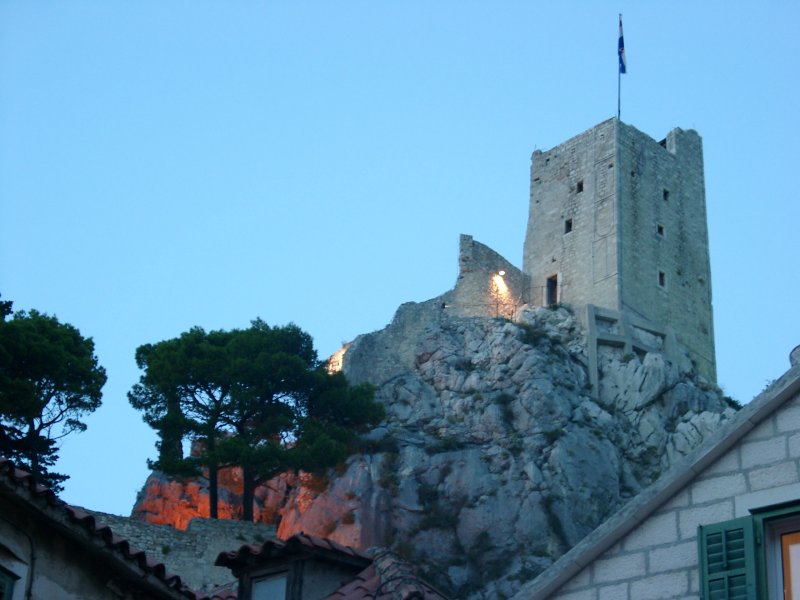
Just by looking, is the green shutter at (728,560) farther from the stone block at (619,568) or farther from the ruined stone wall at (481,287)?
the ruined stone wall at (481,287)

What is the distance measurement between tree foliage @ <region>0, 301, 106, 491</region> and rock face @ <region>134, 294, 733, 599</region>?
20.7ft

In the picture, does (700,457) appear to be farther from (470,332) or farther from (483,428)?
(470,332)

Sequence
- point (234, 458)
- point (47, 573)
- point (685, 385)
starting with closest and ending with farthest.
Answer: point (47, 573)
point (234, 458)
point (685, 385)

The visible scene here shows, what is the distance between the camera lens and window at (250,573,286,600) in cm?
1616

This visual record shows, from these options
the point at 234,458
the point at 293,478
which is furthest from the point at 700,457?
the point at 293,478

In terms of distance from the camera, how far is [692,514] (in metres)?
→ 9.85

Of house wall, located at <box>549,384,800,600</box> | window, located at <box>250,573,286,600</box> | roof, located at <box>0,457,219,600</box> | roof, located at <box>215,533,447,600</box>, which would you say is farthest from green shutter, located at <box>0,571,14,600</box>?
window, located at <box>250,573,286,600</box>

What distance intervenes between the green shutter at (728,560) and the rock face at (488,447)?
31.1 m

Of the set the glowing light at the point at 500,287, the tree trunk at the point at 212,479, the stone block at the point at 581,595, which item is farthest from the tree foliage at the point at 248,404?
the stone block at the point at 581,595

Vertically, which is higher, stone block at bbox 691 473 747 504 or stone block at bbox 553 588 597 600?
stone block at bbox 691 473 747 504

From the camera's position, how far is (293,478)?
149 feet

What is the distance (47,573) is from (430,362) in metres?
39.0

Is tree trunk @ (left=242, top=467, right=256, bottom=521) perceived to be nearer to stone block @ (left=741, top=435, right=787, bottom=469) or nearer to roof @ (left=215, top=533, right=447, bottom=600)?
roof @ (left=215, top=533, right=447, bottom=600)

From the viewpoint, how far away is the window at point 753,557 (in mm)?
9023
